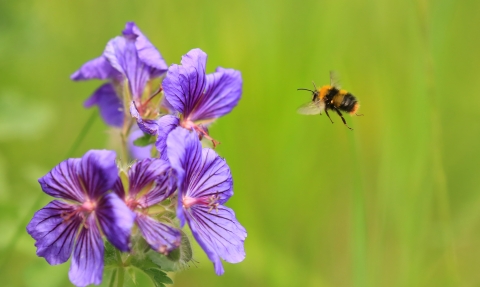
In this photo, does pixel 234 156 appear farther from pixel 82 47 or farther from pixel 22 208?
pixel 82 47

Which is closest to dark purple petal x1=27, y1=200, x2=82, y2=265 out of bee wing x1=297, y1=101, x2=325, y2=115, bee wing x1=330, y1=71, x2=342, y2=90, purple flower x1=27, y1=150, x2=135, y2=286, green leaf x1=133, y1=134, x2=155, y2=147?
purple flower x1=27, y1=150, x2=135, y2=286

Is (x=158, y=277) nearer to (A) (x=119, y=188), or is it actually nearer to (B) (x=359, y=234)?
(A) (x=119, y=188)

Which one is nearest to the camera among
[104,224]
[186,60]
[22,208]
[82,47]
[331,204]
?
[104,224]

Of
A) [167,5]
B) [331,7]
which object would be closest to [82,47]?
Result: [167,5]

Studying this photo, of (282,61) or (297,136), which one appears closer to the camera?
(297,136)

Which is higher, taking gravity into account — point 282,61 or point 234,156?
point 282,61

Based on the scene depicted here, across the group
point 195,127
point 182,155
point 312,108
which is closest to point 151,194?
point 182,155
